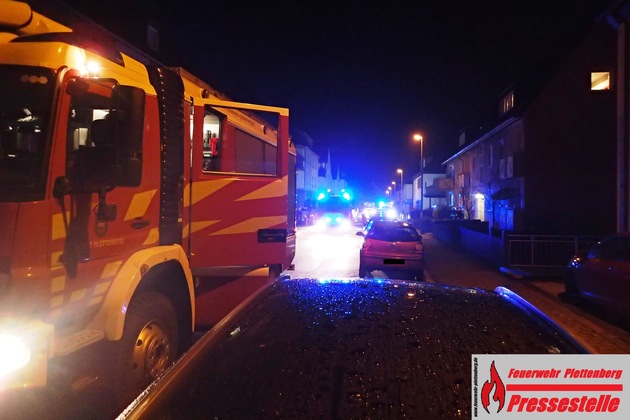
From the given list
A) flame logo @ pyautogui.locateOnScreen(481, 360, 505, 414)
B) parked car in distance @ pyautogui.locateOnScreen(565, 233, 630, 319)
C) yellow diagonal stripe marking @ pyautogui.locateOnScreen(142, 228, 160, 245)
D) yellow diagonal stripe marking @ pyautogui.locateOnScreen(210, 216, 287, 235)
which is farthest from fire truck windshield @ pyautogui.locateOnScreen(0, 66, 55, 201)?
parked car in distance @ pyautogui.locateOnScreen(565, 233, 630, 319)

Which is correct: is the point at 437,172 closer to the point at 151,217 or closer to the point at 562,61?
the point at 562,61

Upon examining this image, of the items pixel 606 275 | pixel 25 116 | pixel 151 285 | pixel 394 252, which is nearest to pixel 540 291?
pixel 606 275

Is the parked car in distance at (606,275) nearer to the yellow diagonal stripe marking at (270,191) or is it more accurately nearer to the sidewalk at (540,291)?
the sidewalk at (540,291)

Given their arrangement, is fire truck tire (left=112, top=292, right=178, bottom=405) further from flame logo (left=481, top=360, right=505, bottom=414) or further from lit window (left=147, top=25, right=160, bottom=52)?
lit window (left=147, top=25, right=160, bottom=52)

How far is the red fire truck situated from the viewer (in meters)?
3.39

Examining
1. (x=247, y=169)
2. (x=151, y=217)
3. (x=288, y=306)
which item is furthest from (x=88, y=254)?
(x=247, y=169)

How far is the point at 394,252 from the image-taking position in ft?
40.3

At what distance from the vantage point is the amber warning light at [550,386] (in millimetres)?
1956

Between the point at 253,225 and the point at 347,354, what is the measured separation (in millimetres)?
4459

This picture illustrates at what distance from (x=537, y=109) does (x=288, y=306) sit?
24523mm

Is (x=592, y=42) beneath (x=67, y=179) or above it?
above

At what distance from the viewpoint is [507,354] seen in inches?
88.4

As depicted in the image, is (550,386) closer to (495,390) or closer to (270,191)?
(495,390)

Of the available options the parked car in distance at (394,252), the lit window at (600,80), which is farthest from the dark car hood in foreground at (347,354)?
the lit window at (600,80)
